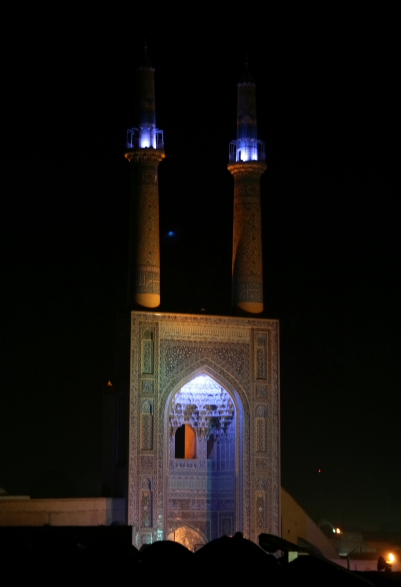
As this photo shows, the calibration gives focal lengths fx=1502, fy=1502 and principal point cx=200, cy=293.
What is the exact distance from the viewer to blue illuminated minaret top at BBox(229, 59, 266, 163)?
23.5 metres

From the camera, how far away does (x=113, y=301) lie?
86.1 ft

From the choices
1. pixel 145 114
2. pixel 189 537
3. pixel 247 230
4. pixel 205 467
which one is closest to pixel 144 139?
pixel 145 114

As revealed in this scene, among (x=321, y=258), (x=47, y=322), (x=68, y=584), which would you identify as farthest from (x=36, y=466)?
(x=68, y=584)

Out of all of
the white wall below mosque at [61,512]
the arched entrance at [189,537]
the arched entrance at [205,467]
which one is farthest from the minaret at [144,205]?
the arched entrance at [189,537]

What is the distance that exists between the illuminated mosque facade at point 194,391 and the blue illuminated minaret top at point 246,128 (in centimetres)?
2

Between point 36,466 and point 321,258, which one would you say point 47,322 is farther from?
point 321,258

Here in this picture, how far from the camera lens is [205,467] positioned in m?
23.4

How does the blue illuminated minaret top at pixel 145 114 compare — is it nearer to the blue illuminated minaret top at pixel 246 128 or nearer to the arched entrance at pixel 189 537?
the blue illuminated minaret top at pixel 246 128

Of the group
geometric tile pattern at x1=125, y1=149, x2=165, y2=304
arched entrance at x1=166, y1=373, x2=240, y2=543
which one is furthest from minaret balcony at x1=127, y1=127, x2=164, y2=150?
arched entrance at x1=166, y1=373, x2=240, y2=543

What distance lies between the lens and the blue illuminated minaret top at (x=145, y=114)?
22.9 meters

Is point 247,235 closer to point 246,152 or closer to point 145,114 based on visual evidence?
point 246,152

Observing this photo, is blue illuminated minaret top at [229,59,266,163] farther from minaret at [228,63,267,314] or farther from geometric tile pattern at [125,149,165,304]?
geometric tile pattern at [125,149,165,304]

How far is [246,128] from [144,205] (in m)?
2.26

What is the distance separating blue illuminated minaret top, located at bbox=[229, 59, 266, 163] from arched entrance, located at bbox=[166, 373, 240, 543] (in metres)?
3.56
